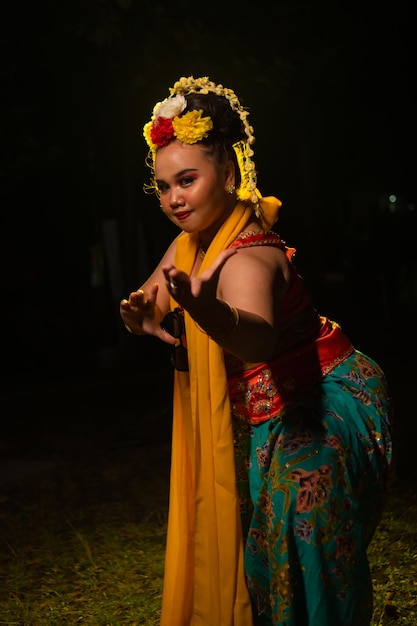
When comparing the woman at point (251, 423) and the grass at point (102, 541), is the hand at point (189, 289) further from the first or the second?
the grass at point (102, 541)

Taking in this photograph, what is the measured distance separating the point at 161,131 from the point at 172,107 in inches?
3.2

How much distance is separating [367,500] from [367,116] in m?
14.4

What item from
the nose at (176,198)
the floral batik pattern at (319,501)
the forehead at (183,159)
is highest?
the forehead at (183,159)

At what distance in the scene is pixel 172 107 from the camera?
9.43 feet

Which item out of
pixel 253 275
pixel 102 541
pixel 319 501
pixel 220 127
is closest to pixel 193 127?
pixel 220 127

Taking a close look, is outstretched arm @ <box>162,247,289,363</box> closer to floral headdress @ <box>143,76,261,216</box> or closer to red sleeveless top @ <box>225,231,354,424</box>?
red sleeveless top @ <box>225,231,354,424</box>

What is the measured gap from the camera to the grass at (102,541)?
4.23 metres

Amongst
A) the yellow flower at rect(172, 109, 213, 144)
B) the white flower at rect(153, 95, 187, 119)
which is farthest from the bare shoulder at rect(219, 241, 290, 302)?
the white flower at rect(153, 95, 187, 119)

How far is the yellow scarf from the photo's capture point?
109 inches

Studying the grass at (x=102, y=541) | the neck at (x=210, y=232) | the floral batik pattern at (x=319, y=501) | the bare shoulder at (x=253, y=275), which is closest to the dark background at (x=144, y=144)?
the grass at (x=102, y=541)

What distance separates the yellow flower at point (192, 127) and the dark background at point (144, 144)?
20.2 ft

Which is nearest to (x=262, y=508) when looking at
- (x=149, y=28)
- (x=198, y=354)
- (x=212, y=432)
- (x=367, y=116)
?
(x=212, y=432)

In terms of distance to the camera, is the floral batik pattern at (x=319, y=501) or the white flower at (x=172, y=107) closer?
the floral batik pattern at (x=319, y=501)

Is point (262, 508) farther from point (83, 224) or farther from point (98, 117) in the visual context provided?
point (83, 224)
